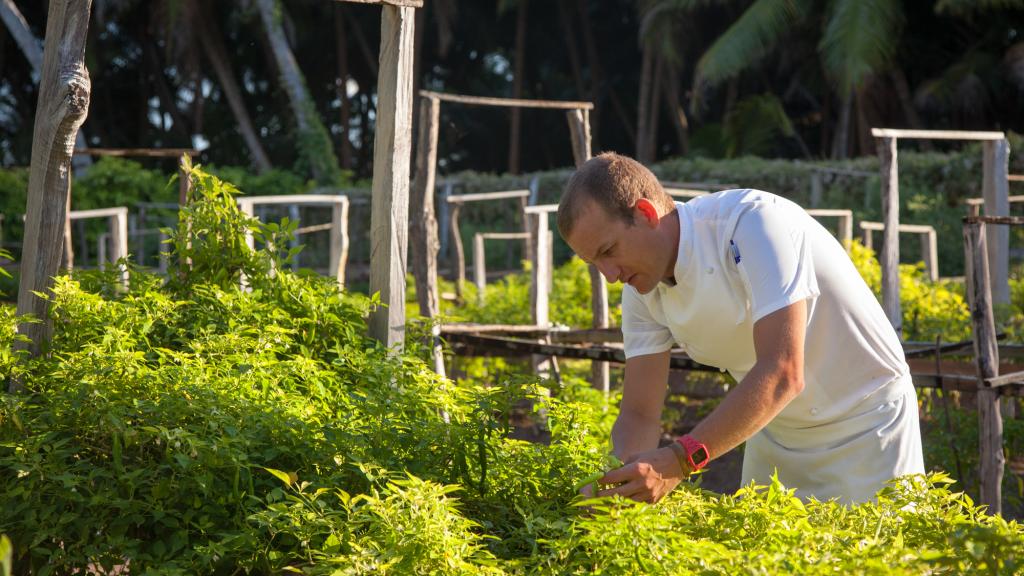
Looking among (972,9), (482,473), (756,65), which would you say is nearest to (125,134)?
(756,65)

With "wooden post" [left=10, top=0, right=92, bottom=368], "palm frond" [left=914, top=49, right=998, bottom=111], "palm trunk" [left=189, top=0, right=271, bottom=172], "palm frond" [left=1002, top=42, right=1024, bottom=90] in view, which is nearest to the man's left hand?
"wooden post" [left=10, top=0, right=92, bottom=368]

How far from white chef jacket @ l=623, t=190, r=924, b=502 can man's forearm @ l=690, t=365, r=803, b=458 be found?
0.15 metres

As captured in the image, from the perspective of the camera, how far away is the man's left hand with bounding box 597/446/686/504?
7.44 ft

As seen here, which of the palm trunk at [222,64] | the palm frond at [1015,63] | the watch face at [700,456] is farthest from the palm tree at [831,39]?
the watch face at [700,456]

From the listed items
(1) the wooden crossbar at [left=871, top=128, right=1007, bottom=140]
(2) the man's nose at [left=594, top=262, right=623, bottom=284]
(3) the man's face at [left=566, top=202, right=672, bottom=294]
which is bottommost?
(2) the man's nose at [left=594, top=262, right=623, bottom=284]

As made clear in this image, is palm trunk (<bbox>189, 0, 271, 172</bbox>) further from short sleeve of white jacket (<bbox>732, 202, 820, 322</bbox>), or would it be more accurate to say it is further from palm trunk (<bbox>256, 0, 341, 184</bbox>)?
short sleeve of white jacket (<bbox>732, 202, 820, 322</bbox>)

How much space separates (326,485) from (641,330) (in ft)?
3.33

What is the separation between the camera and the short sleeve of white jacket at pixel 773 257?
2424 mm

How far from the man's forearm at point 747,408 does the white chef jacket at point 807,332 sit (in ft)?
0.50

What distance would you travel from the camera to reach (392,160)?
4148mm

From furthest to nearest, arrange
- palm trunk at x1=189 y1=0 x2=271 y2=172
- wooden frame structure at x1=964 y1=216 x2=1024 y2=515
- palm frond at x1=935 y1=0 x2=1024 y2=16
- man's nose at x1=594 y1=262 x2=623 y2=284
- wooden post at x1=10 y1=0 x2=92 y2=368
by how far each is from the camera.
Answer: palm trunk at x1=189 y1=0 x2=271 y2=172
palm frond at x1=935 y1=0 x2=1024 y2=16
wooden frame structure at x1=964 y1=216 x2=1024 y2=515
wooden post at x1=10 y1=0 x2=92 y2=368
man's nose at x1=594 y1=262 x2=623 y2=284

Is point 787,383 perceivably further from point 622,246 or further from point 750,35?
point 750,35

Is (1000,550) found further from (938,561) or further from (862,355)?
(862,355)

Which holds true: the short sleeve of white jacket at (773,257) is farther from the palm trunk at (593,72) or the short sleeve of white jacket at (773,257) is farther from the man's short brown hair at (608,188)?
the palm trunk at (593,72)
